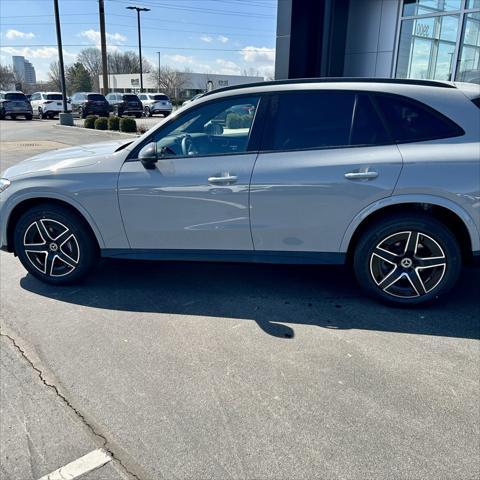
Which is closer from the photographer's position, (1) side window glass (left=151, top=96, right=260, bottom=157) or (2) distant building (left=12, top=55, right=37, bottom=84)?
(1) side window glass (left=151, top=96, right=260, bottom=157)

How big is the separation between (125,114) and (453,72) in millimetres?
27633

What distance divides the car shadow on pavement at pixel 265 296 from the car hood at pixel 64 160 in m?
1.09

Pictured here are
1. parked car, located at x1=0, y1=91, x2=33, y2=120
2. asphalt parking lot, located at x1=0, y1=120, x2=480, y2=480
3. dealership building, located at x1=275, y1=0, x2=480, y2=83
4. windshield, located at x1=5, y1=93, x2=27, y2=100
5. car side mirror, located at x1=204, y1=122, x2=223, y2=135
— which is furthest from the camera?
windshield, located at x1=5, y1=93, x2=27, y2=100

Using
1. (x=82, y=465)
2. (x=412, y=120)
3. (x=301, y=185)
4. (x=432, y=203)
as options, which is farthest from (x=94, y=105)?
(x=82, y=465)

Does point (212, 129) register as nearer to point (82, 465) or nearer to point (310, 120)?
point (310, 120)

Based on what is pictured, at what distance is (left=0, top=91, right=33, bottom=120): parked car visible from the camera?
1177 inches

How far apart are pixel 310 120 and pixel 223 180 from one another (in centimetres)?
85

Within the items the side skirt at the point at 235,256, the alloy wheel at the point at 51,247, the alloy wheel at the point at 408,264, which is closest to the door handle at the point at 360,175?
the alloy wheel at the point at 408,264

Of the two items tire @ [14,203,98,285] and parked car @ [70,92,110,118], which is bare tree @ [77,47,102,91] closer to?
parked car @ [70,92,110,118]

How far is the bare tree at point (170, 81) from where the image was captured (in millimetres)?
69500

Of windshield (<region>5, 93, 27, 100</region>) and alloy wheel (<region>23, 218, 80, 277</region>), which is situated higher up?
windshield (<region>5, 93, 27, 100</region>)

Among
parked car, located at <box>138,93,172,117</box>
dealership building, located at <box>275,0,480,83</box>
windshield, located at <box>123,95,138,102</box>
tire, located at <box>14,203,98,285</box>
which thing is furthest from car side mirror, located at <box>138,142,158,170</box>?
parked car, located at <box>138,93,172,117</box>

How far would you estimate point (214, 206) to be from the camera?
3.64 meters

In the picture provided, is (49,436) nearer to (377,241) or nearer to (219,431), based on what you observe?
(219,431)
